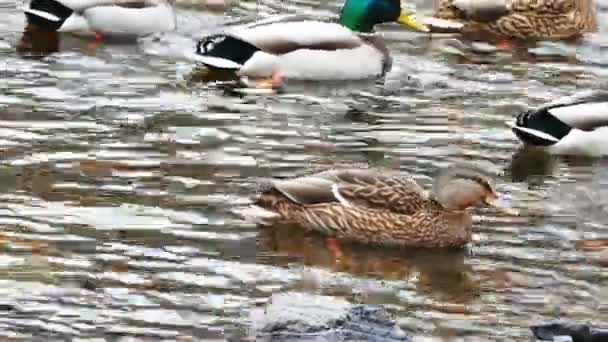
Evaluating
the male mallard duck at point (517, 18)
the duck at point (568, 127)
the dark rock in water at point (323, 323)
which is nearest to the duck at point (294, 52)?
the male mallard duck at point (517, 18)

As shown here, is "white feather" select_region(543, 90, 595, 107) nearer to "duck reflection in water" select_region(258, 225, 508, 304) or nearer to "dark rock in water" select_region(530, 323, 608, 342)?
"duck reflection in water" select_region(258, 225, 508, 304)

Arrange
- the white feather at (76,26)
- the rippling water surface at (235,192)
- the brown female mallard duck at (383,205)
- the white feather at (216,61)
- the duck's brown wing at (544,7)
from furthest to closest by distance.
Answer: the duck's brown wing at (544,7)
the white feather at (76,26)
the white feather at (216,61)
the brown female mallard duck at (383,205)
the rippling water surface at (235,192)

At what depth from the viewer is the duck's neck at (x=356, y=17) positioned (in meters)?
16.4

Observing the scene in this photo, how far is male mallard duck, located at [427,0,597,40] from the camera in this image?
58.5 feet

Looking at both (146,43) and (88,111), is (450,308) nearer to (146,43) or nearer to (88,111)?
(88,111)

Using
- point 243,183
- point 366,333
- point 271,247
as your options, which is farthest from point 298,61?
point 366,333

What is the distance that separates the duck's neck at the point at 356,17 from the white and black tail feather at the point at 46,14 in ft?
8.75

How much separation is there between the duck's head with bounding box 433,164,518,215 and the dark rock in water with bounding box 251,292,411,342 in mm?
1914

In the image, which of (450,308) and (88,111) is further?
(88,111)

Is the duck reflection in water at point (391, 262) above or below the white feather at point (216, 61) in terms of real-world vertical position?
below

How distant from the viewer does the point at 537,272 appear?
977 cm

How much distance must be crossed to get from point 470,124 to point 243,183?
2.85m

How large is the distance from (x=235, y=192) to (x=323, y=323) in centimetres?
313

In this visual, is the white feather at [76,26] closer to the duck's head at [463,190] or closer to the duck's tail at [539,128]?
the duck's tail at [539,128]
